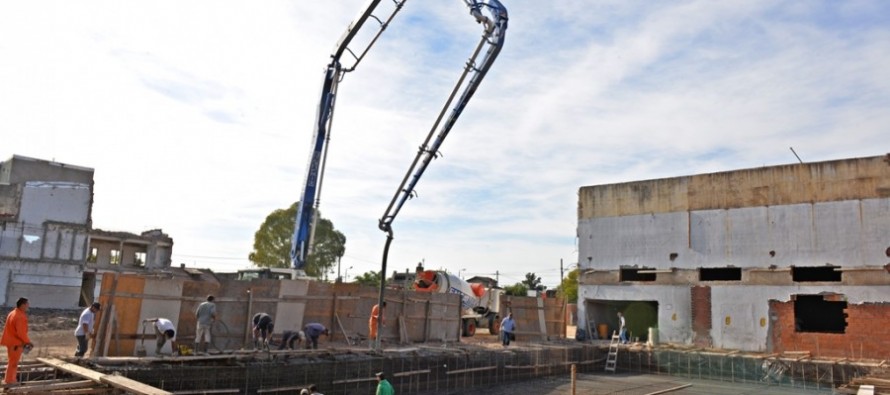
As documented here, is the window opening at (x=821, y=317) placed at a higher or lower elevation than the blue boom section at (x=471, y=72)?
lower

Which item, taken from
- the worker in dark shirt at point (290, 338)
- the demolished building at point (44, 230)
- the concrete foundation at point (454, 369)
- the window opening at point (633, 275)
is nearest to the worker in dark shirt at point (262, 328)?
the worker in dark shirt at point (290, 338)

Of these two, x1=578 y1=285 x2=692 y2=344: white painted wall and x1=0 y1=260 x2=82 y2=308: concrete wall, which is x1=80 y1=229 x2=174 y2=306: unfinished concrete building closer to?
x1=0 y1=260 x2=82 y2=308: concrete wall

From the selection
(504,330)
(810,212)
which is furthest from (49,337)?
(810,212)

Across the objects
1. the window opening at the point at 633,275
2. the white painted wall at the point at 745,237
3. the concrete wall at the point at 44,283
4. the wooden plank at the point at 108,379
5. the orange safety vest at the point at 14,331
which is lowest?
the wooden plank at the point at 108,379

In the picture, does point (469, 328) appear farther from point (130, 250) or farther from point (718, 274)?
point (130, 250)

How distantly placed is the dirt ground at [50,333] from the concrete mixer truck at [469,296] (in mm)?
12617

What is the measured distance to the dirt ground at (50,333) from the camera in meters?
14.8

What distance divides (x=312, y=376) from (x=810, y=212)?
19.8 metres

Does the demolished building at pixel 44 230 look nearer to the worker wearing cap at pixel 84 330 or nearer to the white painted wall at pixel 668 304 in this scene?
the worker wearing cap at pixel 84 330

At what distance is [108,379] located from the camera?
9.75m

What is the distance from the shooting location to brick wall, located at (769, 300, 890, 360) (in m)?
22.9

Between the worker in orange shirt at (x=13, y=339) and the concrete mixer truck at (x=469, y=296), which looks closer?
the worker in orange shirt at (x=13, y=339)

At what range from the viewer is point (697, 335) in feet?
88.8

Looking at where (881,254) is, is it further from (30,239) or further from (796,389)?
(30,239)
